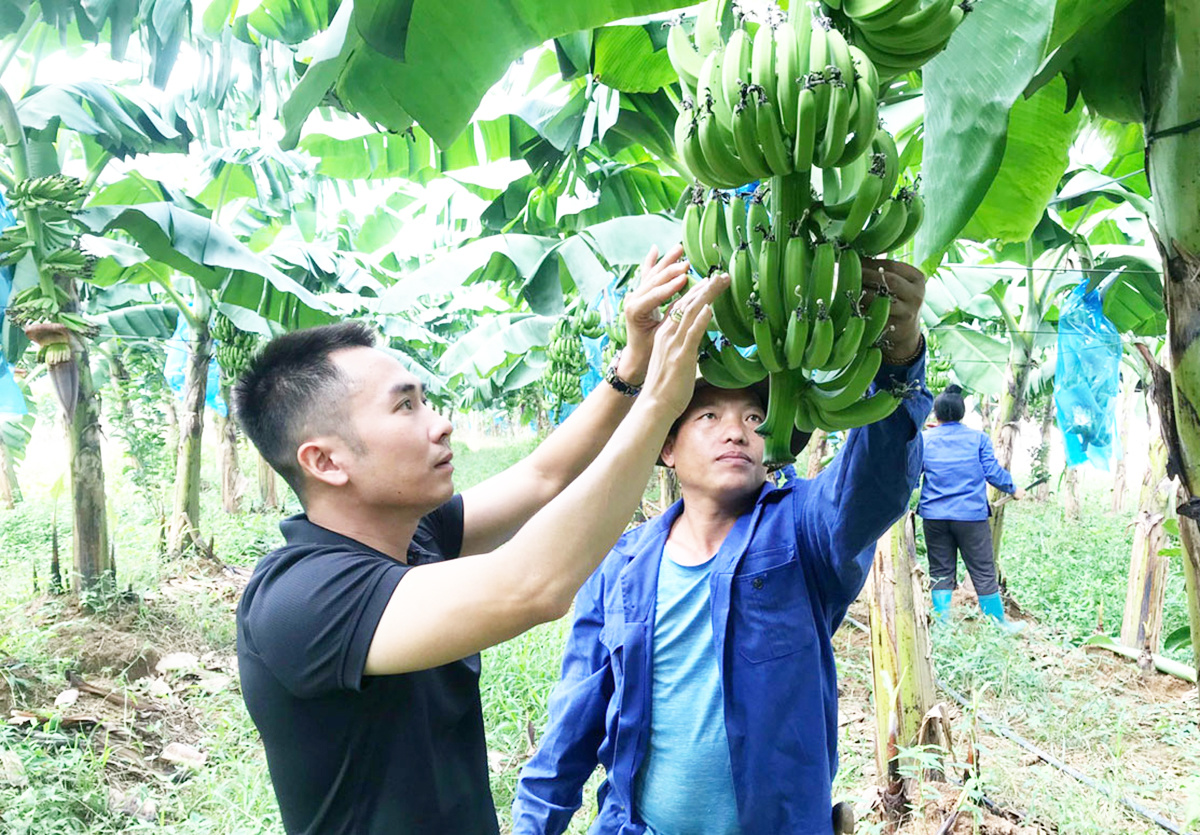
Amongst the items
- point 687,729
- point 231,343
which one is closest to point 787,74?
point 687,729

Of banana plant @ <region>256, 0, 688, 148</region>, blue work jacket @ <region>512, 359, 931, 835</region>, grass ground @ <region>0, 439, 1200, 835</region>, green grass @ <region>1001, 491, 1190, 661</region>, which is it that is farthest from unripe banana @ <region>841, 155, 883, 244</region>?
green grass @ <region>1001, 491, 1190, 661</region>

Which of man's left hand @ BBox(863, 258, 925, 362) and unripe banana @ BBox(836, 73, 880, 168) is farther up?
unripe banana @ BBox(836, 73, 880, 168)

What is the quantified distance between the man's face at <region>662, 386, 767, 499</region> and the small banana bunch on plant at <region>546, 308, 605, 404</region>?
3670 mm

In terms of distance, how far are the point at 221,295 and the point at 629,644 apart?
4.49 meters

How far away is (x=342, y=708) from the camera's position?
126cm

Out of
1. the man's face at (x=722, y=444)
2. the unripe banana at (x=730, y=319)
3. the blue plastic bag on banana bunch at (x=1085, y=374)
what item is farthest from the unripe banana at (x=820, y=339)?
the blue plastic bag on banana bunch at (x=1085, y=374)

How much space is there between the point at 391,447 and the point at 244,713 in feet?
10.6

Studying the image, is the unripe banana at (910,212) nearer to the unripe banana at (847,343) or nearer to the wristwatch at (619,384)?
the unripe banana at (847,343)

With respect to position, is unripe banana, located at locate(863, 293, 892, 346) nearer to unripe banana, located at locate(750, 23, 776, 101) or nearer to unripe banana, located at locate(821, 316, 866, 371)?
unripe banana, located at locate(821, 316, 866, 371)

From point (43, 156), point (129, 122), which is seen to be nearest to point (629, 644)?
point (129, 122)

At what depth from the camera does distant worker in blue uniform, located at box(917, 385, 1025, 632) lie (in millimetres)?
5594

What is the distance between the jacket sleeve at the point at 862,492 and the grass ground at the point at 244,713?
851mm

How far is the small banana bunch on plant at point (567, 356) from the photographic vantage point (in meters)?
5.69

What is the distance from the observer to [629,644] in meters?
1.75
